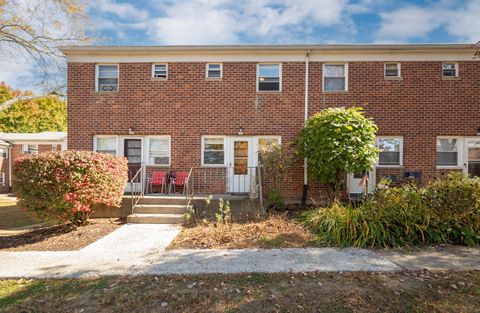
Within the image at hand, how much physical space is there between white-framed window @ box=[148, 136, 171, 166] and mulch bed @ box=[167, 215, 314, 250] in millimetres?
4088

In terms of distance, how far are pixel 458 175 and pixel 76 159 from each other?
928 cm

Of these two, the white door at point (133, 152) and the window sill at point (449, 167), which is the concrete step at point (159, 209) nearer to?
the white door at point (133, 152)

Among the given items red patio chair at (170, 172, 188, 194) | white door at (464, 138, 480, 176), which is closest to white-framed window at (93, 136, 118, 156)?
red patio chair at (170, 172, 188, 194)

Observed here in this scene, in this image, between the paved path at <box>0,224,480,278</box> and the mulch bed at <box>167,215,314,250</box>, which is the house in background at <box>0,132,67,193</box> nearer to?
the paved path at <box>0,224,480,278</box>

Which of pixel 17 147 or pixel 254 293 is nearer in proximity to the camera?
pixel 254 293

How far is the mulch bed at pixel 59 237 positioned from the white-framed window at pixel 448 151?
11.6 meters

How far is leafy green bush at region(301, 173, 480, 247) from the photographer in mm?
5562

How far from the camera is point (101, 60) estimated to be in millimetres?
10453

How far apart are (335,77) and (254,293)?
29.8 feet

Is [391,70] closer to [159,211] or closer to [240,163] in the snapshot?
[240,163]

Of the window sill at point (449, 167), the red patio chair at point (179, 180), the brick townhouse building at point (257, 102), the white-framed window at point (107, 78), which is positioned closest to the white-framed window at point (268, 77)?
the brick townhouse building at point (257, 102)

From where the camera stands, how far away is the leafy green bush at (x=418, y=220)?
556 centimetres

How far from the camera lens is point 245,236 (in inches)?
244

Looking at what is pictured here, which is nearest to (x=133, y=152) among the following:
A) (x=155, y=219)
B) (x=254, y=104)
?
(x=155, y=219)
